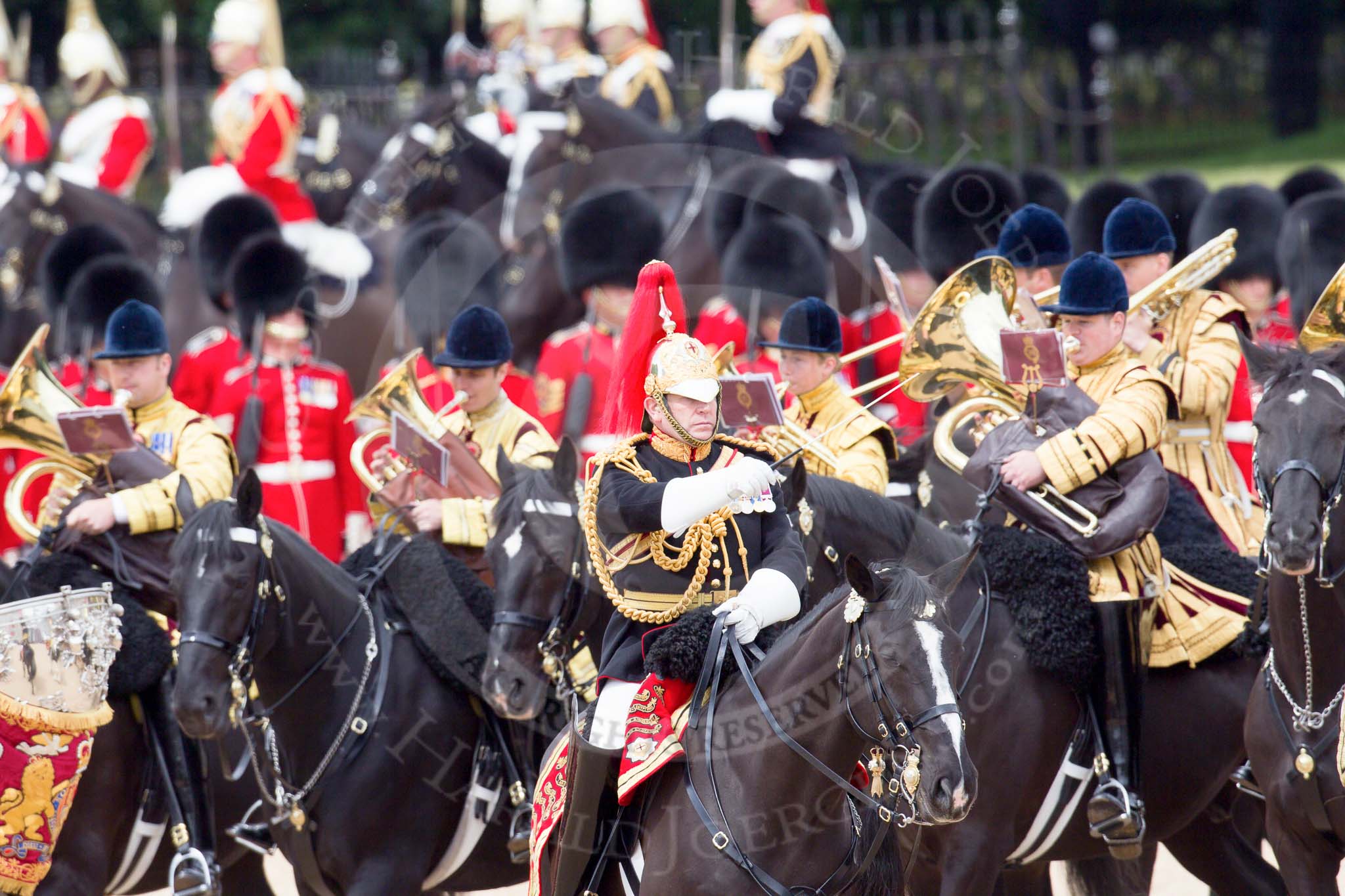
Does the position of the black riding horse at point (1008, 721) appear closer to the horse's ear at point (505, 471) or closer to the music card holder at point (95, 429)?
the horse's ear at point (505, 471)

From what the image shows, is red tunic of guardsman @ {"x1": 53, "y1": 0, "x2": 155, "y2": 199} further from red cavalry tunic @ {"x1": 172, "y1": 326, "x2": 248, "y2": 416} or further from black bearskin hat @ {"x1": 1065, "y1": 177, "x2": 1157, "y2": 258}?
black bearskin hat @ {"x1": 1065, "y1": 177, "x2": 1157, "y2": 258}

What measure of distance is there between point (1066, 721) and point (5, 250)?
7.51m

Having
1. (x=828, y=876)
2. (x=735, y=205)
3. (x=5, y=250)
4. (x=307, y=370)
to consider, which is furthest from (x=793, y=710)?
(x=5, y=250)

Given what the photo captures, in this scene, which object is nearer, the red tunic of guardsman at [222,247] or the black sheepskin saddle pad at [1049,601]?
the black sheepskin saddle pad at [1049,601]

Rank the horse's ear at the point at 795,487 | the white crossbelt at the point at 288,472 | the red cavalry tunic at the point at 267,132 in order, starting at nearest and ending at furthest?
the horse's ear at the point at 795,487 < the white crossbelt at the point at 288,472 < the red cavalry tunic at the point at 267,132

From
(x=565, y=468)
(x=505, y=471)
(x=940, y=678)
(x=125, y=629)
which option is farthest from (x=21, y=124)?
(x=940, y=678)

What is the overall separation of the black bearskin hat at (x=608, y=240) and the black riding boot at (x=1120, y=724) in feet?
14.1

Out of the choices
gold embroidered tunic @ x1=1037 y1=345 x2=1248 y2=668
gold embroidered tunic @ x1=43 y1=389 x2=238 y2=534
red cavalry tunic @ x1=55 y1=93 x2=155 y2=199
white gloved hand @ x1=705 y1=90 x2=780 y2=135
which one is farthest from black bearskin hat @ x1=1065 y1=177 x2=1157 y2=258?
red cavalry tunic @ x1=55 y1=93 x2=155 y2=199

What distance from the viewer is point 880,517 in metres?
5.51

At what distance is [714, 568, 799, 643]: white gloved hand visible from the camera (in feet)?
14.3

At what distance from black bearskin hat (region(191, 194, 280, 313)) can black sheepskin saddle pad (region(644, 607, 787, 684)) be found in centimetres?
624

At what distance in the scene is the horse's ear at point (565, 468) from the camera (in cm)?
549

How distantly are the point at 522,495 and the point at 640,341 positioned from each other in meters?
0.84

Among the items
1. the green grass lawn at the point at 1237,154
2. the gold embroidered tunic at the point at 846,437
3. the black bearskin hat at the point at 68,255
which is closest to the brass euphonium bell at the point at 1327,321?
the gold embroidered tunic at the point at 846,437
